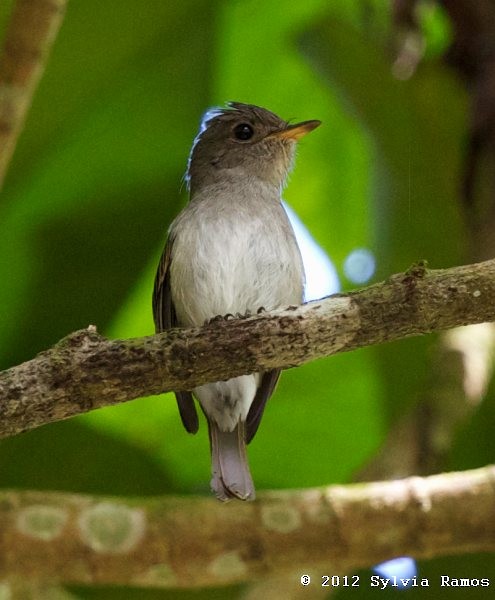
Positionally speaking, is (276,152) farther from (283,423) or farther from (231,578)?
(231,578)

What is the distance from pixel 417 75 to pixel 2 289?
2179 millimetres

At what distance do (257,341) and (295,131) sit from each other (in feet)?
6.46

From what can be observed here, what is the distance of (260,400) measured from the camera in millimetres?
3926

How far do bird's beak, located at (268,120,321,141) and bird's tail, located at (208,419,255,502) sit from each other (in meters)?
1.27

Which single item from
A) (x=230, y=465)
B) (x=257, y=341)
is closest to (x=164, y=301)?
(x=230, y=465)

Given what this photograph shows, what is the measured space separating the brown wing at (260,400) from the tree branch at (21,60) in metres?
1.27

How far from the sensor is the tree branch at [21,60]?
11.6 feet

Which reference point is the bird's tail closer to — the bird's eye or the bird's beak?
the bird's beak

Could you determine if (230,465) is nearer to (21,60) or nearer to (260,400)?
(260,400)

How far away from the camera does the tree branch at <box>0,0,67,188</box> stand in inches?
140

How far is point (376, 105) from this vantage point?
4703 millimetres

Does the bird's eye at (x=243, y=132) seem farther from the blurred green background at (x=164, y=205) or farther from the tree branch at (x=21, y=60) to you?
the tree branch at (x=21, y=60)

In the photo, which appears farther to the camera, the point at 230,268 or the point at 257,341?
the point at 230,268

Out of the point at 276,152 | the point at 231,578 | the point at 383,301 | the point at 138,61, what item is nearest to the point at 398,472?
the point at 231,578
